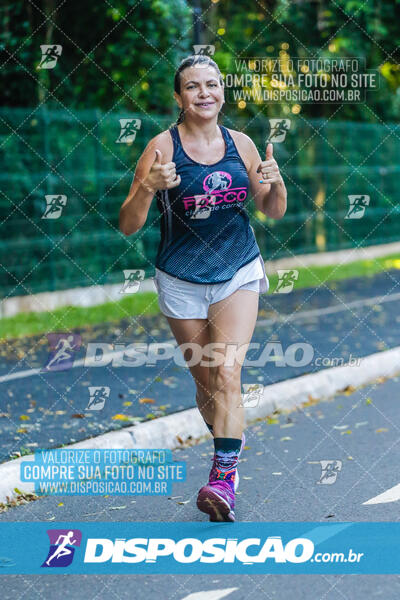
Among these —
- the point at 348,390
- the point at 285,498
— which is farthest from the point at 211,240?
the point at 348,390

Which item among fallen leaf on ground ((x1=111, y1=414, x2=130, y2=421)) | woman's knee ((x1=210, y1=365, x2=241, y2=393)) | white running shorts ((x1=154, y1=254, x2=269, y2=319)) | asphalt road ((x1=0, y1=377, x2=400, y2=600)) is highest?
white running shorts ((x1=154, y1=254, x2=269, y2=319))

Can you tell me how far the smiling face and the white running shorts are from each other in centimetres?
78

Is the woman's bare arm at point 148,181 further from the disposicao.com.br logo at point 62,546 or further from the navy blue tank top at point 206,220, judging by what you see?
the disposicao.com.br logo at point 62,546

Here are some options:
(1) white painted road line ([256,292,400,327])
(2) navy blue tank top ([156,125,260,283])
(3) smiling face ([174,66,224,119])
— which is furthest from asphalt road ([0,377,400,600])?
(1) white painted road line ([256,292,400,327])

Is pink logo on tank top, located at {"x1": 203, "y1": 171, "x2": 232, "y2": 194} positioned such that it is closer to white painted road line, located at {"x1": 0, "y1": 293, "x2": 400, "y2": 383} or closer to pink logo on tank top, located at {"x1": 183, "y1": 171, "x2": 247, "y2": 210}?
pink logo on tank top, located at {"x1": 183, "y1": 171, "x2": 247, "y2": 210}

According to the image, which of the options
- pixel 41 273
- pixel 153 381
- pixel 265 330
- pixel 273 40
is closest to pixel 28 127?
pixel 41 273

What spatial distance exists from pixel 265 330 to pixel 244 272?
6.65m

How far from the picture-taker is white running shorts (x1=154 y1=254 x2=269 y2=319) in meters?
5.22

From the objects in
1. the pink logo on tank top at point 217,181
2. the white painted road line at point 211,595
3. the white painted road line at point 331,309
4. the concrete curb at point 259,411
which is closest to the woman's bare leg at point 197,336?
the pink logo on tank top at point 217,181

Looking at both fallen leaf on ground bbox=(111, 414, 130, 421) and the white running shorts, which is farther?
fallen leaf on ground bbox=(111, 414, 130, 421)

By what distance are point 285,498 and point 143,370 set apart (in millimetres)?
4132

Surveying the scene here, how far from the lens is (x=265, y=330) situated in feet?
39.0

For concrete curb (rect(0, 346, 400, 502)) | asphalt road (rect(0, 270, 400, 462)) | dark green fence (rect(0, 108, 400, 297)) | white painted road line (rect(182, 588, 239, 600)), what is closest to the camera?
white painted road line (rect(182, 588, 239, 600))

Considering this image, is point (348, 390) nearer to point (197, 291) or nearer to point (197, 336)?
point (197, 336)
